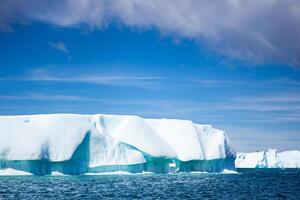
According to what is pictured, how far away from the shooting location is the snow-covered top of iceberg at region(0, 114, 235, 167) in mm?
49500

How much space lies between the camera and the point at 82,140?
172 ft

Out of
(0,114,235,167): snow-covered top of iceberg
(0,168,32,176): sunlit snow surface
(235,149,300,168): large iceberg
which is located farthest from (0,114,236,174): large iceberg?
(235,149,300,168): large iceberg

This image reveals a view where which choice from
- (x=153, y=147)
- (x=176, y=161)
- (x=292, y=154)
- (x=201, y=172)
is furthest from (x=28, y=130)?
(x=292, y=154)

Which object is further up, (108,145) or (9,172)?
(108,145)

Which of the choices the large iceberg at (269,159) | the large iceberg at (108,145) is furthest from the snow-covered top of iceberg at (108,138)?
the large iceberg at (269,159)

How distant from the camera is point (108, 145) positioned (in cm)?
5569

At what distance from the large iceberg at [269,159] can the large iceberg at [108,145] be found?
58841 mm

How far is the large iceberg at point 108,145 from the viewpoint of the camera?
49406 mm

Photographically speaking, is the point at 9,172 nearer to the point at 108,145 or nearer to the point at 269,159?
the point at 108,145

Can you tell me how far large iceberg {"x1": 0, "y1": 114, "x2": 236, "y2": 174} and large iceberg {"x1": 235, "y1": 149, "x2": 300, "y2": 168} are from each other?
58.8 m

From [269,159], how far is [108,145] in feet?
268

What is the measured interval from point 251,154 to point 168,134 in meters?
67.8

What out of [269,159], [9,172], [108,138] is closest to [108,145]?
[108,138]

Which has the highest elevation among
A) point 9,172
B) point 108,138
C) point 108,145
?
point 108,138
